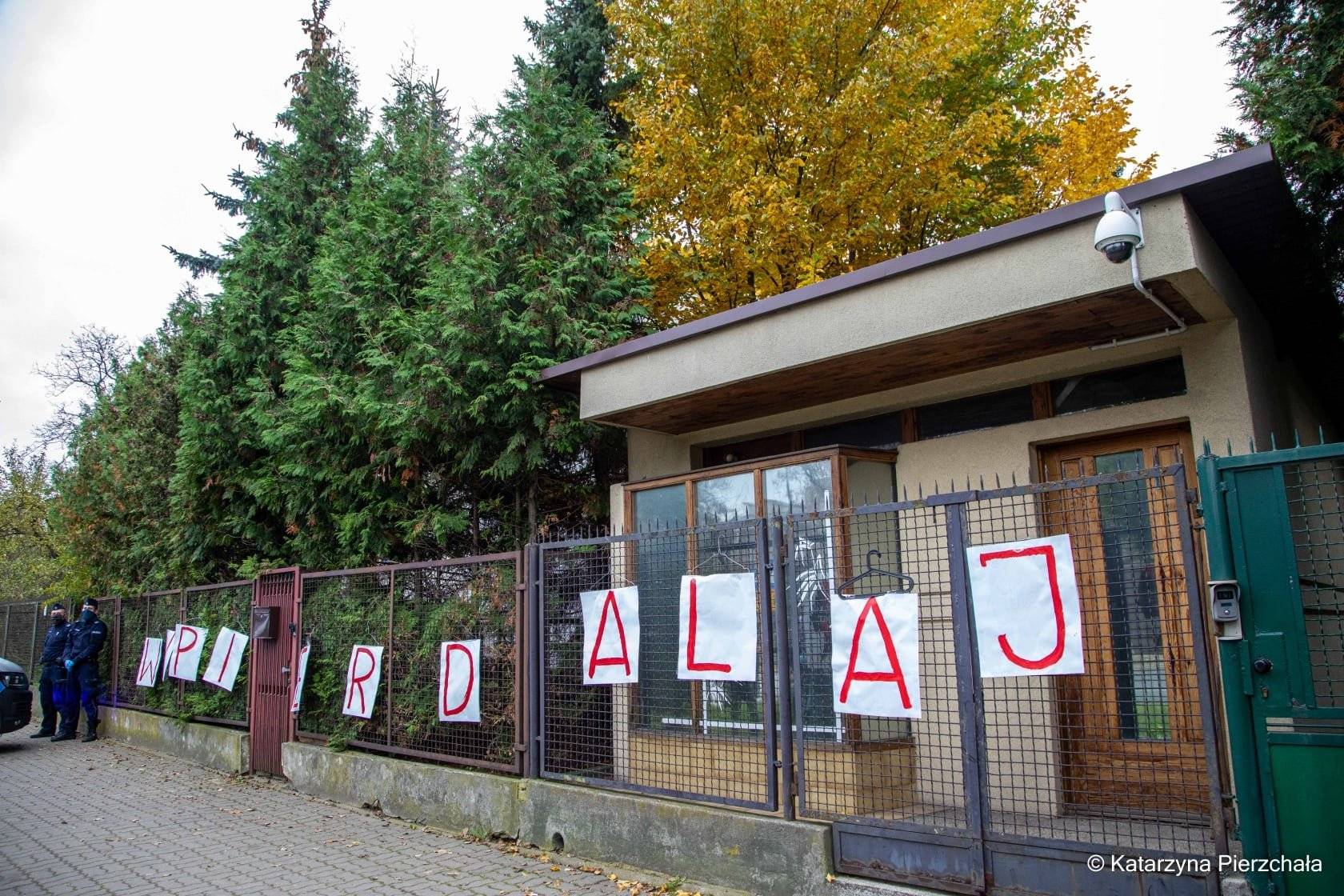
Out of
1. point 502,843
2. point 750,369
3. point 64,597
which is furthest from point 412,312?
point 64,597

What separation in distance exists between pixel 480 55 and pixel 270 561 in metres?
9.01

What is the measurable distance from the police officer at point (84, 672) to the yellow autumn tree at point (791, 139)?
10600mm

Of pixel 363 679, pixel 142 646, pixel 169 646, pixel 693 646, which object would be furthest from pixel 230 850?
pixel 142 646

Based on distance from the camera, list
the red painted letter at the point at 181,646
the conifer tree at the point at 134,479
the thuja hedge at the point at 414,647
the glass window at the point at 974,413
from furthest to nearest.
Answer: the conifer tree at the point at 134,479 → the red painted letter at the point at 181,646 → the thuja hedge at the point at 414,647 → the glass window at the point at 974,413

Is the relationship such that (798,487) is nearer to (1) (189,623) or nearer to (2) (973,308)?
(2) (973,308)

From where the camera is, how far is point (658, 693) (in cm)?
666

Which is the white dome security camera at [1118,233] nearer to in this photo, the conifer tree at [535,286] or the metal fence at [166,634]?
the conifer tree at [535,286]

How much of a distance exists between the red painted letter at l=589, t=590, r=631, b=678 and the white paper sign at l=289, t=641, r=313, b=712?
4.56 metres

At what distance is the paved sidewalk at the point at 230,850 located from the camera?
6047 millimetres

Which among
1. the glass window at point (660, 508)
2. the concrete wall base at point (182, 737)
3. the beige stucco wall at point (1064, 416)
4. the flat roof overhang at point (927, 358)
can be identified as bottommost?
the concrete wall base at point (182, 737)

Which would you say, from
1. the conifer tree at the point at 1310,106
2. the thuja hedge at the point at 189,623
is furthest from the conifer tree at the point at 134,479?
the conifer tree at the point at 1310,106

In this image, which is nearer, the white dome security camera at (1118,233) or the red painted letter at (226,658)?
the white dome security camera at (1118,233)

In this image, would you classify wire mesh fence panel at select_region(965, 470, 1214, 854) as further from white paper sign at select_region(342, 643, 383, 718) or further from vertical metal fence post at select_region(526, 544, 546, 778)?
white paper sign at select_region(342, 643, 383, 718)

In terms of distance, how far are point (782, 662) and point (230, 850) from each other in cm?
493
